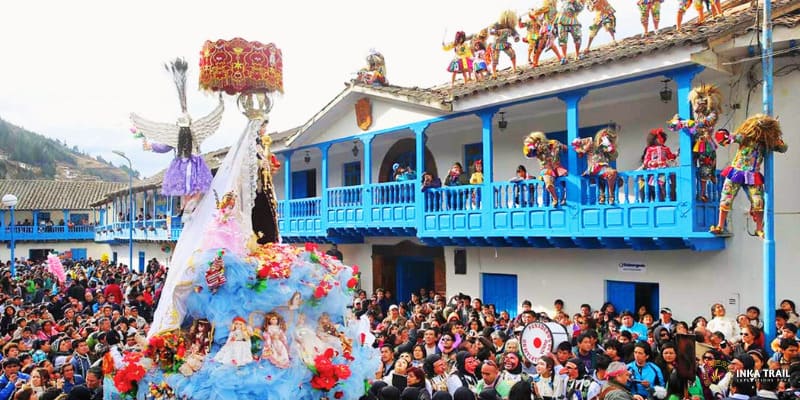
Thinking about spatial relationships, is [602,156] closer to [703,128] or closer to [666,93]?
[666,93]

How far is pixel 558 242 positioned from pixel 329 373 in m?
7.35

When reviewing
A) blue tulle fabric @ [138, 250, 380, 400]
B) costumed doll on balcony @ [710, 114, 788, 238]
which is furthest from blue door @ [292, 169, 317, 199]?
blue tulle fabric @ [138, 250, 380, 400]

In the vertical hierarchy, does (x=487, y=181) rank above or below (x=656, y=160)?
below

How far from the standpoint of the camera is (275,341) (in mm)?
7328

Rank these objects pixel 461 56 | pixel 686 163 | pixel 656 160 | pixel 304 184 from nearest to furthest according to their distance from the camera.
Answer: pixel 686 163, pixel 656 160, pixel 461 56, pixel 304 184

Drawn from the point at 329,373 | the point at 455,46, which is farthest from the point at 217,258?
the point at 455,46

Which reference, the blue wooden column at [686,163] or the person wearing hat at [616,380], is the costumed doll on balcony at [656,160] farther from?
the person wearing hat at [616,380]

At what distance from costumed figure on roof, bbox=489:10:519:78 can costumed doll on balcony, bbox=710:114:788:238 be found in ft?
20.4

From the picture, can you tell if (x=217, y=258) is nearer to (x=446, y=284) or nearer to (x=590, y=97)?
(x=590, y=97)

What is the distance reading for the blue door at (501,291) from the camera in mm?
15805

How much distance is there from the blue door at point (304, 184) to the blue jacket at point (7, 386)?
1490cm

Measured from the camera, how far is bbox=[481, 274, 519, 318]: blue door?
Answer: 15.8 meters

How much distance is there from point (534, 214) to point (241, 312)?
7642mm

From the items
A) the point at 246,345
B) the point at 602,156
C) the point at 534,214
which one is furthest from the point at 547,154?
the point at 246,345
